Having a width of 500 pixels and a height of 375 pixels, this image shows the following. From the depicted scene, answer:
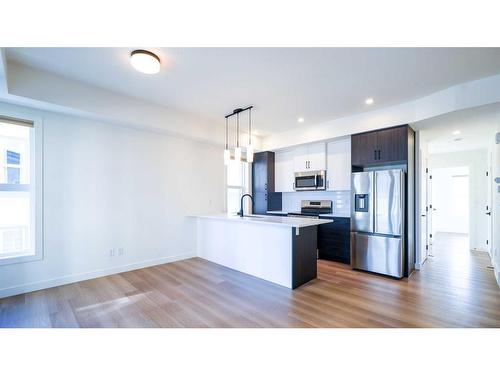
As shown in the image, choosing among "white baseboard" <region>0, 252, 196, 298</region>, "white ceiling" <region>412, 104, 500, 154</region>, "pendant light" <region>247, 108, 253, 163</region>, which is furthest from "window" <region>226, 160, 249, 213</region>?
"white ceiling" <region>412, 104, 500, 154</region>

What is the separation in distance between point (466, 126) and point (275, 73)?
3508 mm

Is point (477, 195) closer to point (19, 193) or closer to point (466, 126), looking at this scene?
point (466, 126)

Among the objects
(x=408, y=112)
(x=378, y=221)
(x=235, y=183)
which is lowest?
(x=378, y=221)

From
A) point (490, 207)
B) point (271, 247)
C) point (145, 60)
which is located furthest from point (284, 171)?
point (490, 207)

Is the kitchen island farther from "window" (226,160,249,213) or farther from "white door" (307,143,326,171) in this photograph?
"white door" (307,143,326,171)

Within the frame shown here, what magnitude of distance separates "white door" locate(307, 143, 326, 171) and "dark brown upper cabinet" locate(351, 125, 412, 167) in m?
0.76

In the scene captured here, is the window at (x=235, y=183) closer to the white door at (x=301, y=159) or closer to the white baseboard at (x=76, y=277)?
the white door at (x=301, y=159)

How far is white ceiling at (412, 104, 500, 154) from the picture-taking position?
316 centimetres

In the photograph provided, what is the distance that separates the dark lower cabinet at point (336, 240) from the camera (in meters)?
4.21

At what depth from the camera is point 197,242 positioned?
476 cm

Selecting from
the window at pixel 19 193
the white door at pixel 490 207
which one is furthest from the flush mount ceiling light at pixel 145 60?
the white door at pixel 490 207

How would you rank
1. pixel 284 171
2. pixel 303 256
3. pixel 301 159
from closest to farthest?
pixel 303 256, pixel 301 159, pixel 284 171

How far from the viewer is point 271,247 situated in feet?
10.8

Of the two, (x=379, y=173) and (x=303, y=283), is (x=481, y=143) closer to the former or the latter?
(x=379, y=173)
